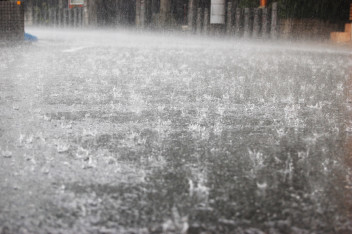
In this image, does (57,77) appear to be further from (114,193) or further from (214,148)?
(114,193)

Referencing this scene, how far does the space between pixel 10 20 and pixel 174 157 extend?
11625 mm


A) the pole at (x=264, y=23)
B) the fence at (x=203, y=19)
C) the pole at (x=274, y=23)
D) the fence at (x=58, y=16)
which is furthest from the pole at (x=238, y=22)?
the fence at (x=58, y=16)

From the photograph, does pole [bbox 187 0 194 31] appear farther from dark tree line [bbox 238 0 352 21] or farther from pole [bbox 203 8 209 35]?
dark tree line [bbox 238 0 352 21]

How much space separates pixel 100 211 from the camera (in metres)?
Answer: 2.12

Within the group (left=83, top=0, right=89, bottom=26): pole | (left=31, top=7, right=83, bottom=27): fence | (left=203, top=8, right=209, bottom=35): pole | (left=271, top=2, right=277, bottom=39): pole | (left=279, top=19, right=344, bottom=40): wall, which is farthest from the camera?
(left=31, top=7, right=83, bottom=27): fence

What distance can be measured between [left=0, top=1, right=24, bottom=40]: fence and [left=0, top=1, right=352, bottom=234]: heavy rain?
23.7 feet

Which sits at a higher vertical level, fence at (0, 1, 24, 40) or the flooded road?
fence at (0, 1, 24, 40)

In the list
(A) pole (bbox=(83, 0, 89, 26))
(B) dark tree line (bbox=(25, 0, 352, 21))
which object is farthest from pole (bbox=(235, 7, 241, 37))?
(A) pole (bbox=(83, 0, 89, 26))

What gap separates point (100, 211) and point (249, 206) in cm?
62

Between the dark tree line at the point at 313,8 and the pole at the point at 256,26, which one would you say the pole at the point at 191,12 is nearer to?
the dark tree line at the point at 313,8

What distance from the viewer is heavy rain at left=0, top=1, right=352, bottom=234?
2080 millimetres

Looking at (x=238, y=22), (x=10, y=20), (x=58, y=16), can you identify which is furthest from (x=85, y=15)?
(x=10, y=20)

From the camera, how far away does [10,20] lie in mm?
13484

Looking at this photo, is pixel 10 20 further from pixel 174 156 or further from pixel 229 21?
pixel 174 156
